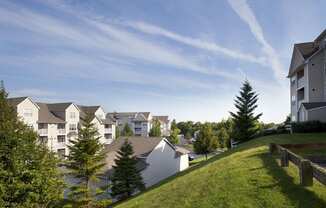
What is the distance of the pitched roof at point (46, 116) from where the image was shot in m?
40.0

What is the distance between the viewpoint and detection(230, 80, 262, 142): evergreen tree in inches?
1352

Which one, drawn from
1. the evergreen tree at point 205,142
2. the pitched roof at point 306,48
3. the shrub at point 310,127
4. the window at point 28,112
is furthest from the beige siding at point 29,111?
the pitched roof at point 306,48

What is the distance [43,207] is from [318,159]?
14.8 m

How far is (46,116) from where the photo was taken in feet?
136

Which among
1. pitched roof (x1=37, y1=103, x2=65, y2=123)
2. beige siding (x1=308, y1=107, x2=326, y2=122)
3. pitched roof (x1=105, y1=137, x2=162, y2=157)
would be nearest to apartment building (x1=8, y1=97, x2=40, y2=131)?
pitched roof (x1=37, y1=103, x2=65, y2=123)

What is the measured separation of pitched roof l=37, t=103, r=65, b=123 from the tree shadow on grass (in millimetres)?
39385

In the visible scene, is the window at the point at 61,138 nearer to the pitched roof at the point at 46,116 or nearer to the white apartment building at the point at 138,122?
the pitched roof at the point at 46,116

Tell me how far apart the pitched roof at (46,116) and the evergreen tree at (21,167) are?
92.5ft

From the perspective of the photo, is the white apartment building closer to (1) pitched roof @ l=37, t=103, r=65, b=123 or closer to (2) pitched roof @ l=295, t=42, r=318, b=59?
(1) pitched roof @ l=37, t=103, r=65, b=123

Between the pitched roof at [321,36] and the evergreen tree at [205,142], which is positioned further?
the evergreen tree at [205,142]

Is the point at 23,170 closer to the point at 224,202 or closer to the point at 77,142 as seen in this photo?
the point at 77,142

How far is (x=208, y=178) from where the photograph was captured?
1007 cm

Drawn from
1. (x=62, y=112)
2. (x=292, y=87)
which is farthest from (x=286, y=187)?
(x=62, y=112)

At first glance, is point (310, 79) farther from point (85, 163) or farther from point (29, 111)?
point (29, 111)
